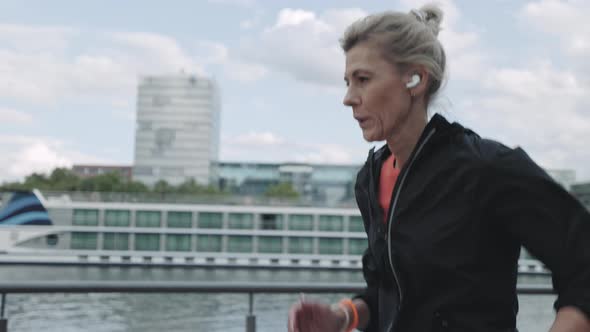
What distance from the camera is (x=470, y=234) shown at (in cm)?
83

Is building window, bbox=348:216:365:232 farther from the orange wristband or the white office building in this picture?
the white office building

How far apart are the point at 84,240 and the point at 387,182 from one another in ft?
88.1

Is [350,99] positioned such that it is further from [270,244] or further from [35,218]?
[35,218]

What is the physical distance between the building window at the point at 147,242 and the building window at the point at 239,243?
9.86 feet

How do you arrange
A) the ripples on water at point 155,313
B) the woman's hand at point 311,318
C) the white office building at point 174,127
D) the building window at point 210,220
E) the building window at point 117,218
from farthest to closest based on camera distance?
the white office building at point 174,127 → the building window at point 210,220 → the building window at point 117,218 → the ripples on water at point 155,313 → the woman's hand at point 311,318

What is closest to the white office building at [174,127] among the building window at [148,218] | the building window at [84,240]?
the building window at [84,240]

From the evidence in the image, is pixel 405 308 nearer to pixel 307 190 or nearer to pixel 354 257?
pixel 354 257

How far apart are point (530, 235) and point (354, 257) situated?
2537 centimetres

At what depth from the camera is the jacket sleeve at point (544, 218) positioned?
2.48 ft

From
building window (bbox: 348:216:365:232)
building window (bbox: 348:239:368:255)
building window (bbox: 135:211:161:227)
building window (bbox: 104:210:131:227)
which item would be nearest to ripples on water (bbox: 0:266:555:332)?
building window (bbox: 348:216:365:232)

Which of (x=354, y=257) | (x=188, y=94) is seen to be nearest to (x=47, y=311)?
(x=354, y=257)

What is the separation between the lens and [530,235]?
0.79 m

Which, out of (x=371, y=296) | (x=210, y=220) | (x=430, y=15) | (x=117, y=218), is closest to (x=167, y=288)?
(x=371, y=296)

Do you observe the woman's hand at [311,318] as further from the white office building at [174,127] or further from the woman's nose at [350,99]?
the white office building at [174,127]
